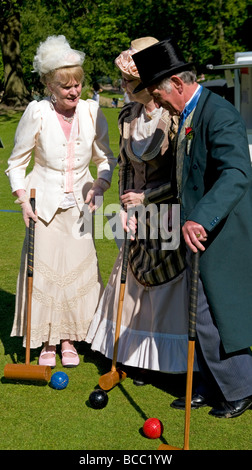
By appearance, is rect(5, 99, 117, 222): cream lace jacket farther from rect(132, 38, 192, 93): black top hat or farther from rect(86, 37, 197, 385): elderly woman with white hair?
rect(132, 38, 192, 93): black top hat

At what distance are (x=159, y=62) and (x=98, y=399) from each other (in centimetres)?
203

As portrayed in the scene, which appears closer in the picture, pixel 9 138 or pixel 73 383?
pixel 73 383

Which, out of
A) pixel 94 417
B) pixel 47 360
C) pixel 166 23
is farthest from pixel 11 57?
pixel 94 417

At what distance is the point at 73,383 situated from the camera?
5004mm

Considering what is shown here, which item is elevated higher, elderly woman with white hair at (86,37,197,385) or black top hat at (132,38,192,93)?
black top hat at (132,38,192,93)

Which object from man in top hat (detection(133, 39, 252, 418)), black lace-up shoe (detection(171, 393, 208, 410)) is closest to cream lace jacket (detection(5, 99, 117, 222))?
man in top hat (detection(133, 39, 252, 418))

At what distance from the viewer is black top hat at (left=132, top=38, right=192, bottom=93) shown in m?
4.13

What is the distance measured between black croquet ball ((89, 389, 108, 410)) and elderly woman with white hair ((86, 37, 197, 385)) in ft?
1.45

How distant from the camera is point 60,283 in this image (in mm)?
5273

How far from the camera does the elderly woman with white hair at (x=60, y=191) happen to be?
499cm

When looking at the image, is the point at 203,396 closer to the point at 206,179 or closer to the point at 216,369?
the point at 216,369

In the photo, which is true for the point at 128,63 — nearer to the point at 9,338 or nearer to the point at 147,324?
the point at 147,324
